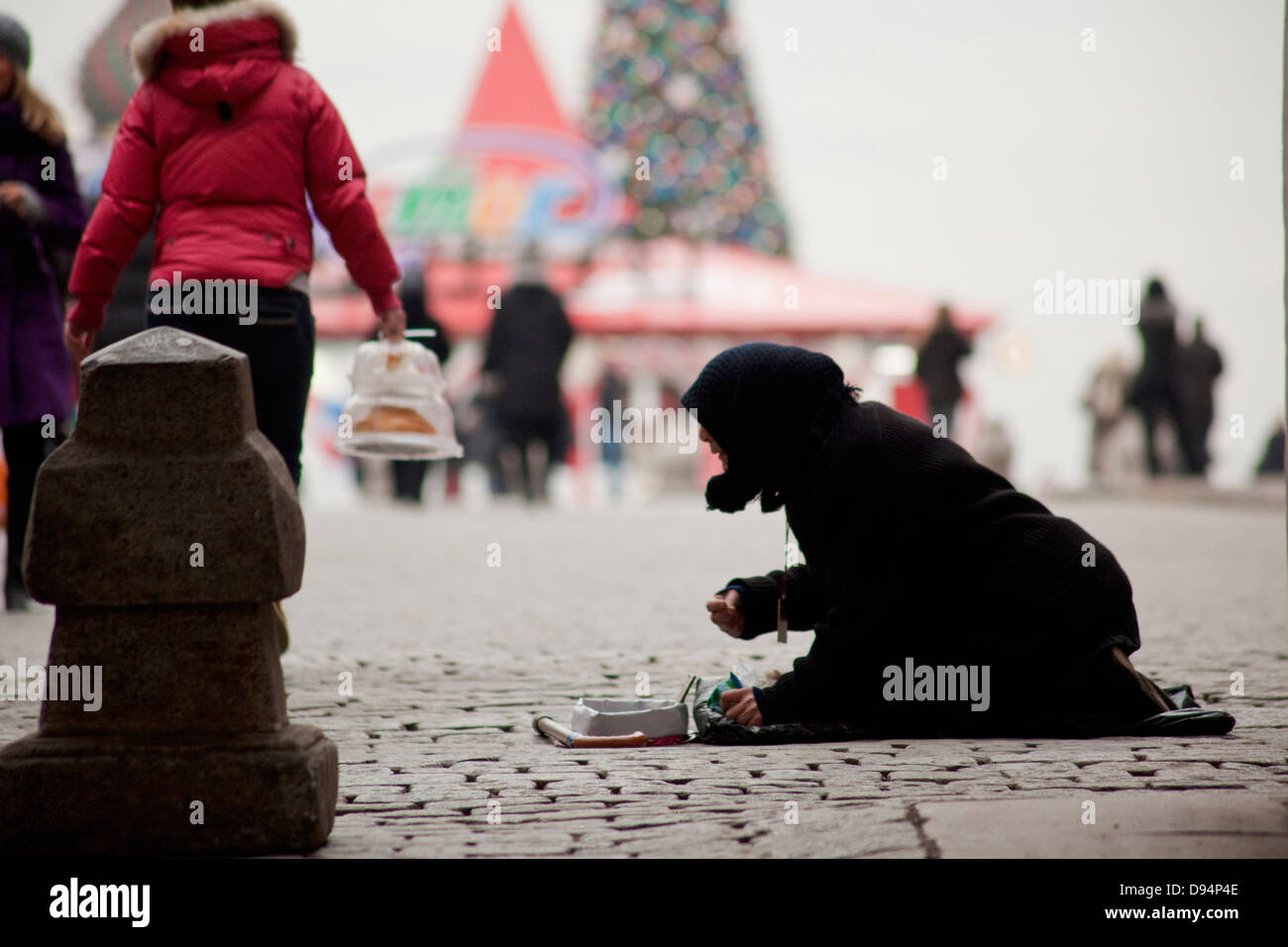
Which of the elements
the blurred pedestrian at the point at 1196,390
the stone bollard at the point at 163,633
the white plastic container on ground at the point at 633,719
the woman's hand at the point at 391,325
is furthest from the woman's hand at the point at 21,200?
the blurred pedestrian at the point at 1196,390

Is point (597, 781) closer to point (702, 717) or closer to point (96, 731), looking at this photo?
point (702, 717)

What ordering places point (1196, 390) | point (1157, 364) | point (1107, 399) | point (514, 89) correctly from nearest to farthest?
point (1157, 364), point (1196, 390), point (1107, 399), point (514, 89)

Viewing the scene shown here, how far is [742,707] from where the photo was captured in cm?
471

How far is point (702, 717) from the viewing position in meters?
4.81

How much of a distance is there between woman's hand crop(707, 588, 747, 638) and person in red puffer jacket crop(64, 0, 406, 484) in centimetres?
179

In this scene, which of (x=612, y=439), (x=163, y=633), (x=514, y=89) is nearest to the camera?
(x=163, y=633)

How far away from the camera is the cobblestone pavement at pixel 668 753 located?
11.4 feet

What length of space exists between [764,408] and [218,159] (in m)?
2.19

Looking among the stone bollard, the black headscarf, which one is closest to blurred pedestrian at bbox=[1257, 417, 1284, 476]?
the black headscarf

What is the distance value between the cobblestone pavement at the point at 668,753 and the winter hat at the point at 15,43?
7.69 feet

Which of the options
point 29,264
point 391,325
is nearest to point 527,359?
point 29,264

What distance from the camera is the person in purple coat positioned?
24.1ft

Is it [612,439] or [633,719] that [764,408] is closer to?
[633,719]

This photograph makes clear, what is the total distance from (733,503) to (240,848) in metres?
1.68
